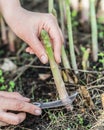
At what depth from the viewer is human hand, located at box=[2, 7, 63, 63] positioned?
4.26 ft

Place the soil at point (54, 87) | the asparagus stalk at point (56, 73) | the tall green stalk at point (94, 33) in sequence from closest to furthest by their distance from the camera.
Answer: the asparagus stalk at point (56, 73), the soil at point (54, 87), the tall green stalk at point (94, 33)

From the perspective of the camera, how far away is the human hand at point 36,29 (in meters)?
1.30

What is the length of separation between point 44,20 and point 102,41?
0.62 m

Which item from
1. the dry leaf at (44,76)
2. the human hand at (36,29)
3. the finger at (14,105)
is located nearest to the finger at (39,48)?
the human hand at (36,29)

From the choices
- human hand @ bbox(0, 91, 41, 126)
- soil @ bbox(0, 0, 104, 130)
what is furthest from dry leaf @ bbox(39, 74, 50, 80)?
human hand @ bbox(0, 91, 41, 126)

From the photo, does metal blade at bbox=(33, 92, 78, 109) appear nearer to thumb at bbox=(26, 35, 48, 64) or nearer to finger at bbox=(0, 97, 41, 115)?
finger at bbox=(0, 97, 41, 115)

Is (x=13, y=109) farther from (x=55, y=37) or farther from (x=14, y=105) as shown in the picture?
(x=55, y=37)

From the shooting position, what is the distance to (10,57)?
76.2 inches

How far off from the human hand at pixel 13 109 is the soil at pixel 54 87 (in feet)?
0.25

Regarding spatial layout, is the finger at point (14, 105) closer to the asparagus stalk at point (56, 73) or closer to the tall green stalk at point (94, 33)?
the asparagus stalk at point (56, 73)

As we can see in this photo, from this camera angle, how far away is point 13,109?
4.37 ft

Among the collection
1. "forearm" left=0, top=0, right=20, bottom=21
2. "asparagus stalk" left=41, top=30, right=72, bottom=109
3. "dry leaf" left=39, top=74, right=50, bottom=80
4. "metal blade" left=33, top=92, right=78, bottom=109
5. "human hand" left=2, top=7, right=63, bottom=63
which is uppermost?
"forearm" left=0, top=0, right=20, bottom=21

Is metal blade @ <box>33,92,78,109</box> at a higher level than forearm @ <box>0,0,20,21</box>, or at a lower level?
lower

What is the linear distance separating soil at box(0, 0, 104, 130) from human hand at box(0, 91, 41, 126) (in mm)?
75
